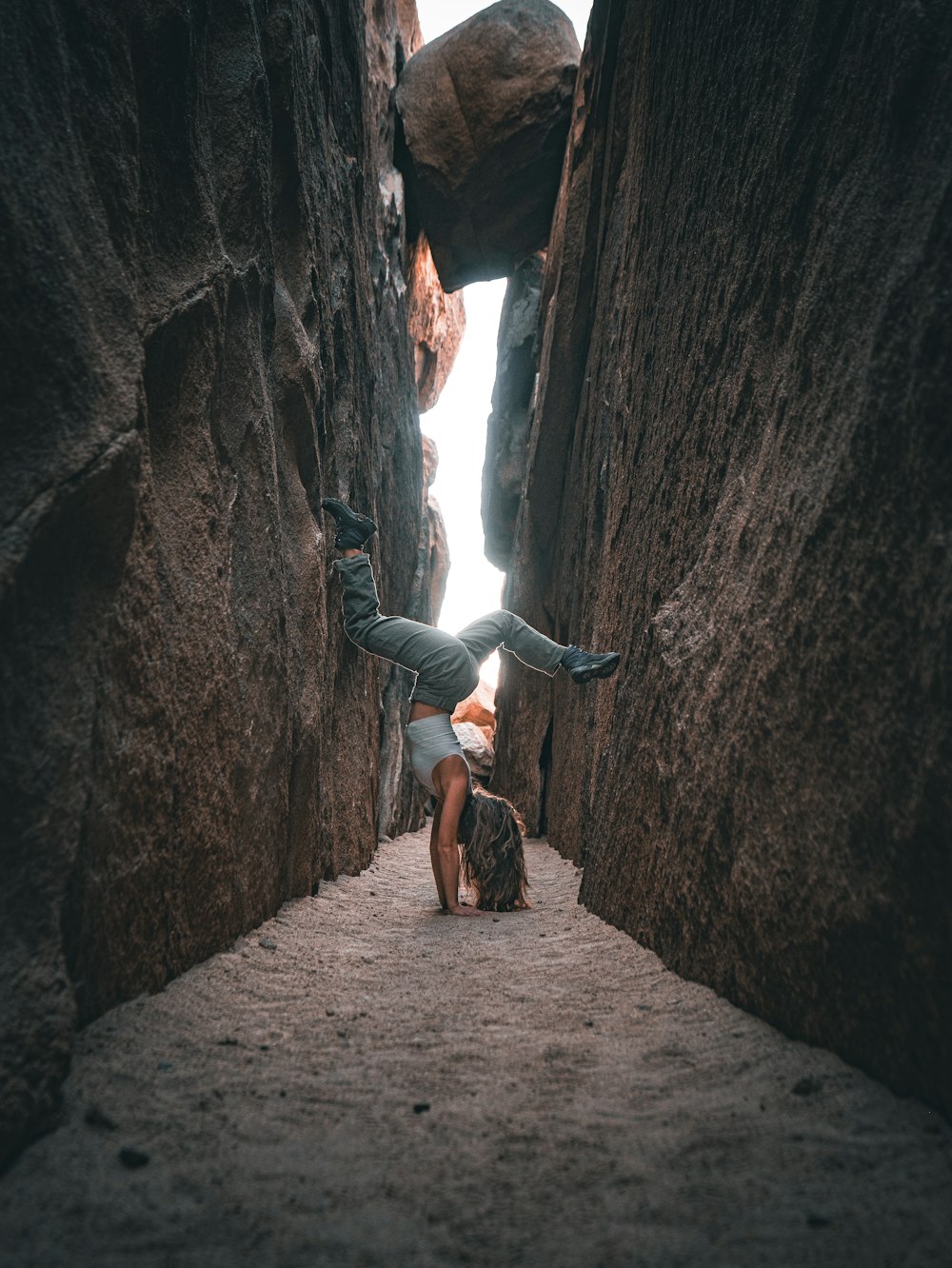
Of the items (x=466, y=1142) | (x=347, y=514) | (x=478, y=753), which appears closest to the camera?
(x=466, y=1142)

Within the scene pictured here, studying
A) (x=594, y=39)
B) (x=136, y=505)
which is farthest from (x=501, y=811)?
(x=594, y=39)

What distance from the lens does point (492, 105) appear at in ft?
31.1

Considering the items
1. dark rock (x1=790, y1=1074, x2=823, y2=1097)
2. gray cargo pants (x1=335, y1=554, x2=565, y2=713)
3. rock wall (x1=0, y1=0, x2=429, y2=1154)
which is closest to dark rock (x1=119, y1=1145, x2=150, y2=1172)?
rock wall (x1=0, y1=0, x2=429, y2=1154)

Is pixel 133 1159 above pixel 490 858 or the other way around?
above

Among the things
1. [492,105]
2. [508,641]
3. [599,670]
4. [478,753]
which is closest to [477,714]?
[478,753]

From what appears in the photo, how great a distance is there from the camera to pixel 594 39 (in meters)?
7.38

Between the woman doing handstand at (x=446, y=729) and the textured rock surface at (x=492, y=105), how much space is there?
310 inches

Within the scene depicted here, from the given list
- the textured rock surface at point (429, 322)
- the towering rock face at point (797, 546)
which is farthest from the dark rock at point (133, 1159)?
the textured rock surface at point (429, 322)

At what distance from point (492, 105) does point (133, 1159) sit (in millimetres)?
11170

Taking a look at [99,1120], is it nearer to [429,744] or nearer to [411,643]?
[429,744]

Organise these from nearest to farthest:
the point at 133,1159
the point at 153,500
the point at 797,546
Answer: the point at 133,1159, the point at 797,546, the point at 153,500

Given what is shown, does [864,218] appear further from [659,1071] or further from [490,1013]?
[490,1013]

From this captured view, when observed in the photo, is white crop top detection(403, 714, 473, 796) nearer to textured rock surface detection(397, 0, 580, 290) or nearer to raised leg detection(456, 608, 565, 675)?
raised leg detection(456, 608, 565, 675)

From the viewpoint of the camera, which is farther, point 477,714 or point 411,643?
point 477,714
